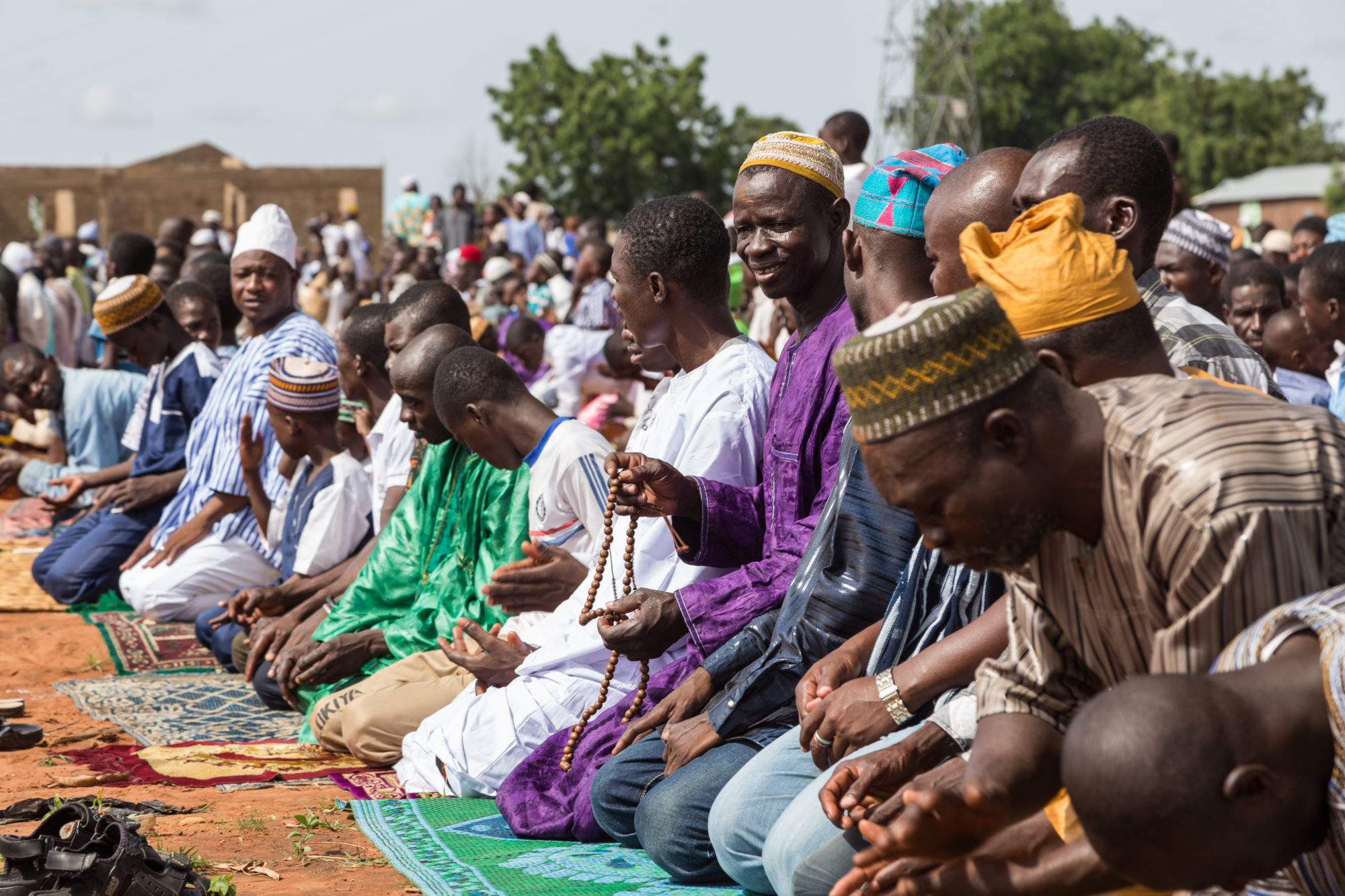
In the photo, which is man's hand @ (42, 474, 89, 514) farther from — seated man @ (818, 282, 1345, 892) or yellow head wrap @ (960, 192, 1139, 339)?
seated man @ (818, 282, 1345, 892)

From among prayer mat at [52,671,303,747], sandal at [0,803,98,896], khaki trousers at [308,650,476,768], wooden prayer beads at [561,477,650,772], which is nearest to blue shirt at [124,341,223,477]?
prayer mat at [52,671,303,747]

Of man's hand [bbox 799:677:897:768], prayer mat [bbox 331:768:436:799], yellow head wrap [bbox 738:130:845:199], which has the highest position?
yellow head wrap [bbox 738:130:845:199]

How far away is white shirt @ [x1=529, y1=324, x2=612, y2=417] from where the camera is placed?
12.0 metres

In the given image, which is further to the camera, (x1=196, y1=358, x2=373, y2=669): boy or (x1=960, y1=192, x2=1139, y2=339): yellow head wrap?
(x1=196, y1=358, x2=373, y2=669): boy

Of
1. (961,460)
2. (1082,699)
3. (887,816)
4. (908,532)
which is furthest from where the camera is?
(908,532)

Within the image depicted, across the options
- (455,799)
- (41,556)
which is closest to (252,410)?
(41,556)

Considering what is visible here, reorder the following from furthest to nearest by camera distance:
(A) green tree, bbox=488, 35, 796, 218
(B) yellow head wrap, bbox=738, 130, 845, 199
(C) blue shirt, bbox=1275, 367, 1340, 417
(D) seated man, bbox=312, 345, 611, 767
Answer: (A) green tree, bbox=488, 35, 796, 218 < (C) blue shirt, bbox=1275, 367, 1340, 417 < (D) seated man, bbox=312, 345, 611, 767 < (B) yellow head wrap, bbox=738, 130, 845, 199

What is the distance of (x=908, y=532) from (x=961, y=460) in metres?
1.50

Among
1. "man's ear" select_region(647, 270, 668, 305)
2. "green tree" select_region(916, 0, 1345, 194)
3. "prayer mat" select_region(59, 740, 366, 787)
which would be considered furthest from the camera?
"green tree" select_region(916, 0, 1345, 194)

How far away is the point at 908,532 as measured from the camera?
11.9 ft

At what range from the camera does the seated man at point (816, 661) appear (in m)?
3.50

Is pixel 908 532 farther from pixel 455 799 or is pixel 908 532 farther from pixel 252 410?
pixel 252 410

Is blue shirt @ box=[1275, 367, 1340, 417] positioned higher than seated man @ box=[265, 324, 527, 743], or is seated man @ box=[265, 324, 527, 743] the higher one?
blue shirt @ box=[1275, 367, 1340, 417]

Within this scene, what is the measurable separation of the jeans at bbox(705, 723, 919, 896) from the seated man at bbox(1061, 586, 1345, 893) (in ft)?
4.78
